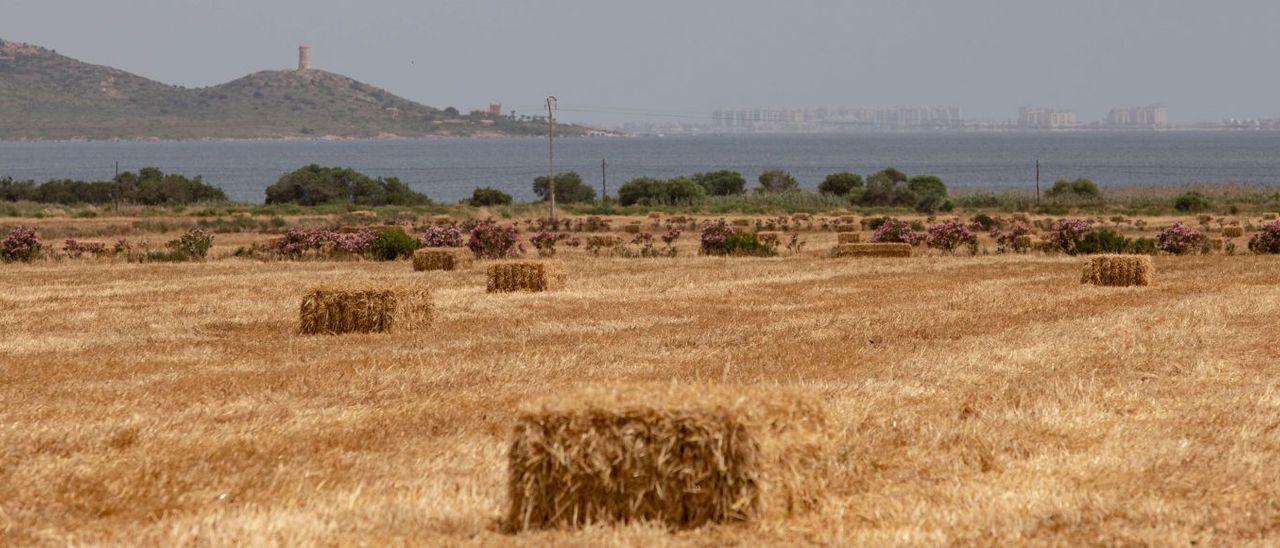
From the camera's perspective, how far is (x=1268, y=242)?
35.5m

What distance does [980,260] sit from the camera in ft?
110

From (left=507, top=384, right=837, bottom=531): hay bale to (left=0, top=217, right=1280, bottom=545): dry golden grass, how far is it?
200mm

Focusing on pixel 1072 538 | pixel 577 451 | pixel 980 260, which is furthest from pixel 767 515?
pixel 980 260

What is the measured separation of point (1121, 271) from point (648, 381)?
584 inches

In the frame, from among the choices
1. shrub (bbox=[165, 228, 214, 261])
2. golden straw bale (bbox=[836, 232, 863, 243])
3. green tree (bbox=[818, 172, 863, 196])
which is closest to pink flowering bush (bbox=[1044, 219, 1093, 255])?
golden straw bale (bbox=[836, 232, 863, 243])

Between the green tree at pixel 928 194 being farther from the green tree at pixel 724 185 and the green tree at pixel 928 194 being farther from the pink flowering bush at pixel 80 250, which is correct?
the pink flowering bush at pixel 80 250

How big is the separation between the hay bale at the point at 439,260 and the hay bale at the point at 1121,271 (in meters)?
12.9

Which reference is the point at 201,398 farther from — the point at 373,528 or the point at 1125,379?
the point at 1125,379

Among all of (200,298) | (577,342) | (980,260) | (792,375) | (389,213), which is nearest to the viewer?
(792,375)

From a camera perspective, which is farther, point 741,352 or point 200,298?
point 200,298

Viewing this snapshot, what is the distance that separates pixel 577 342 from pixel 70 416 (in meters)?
7.06

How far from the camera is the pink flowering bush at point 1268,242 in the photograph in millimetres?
35281

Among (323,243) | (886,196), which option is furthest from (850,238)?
(886,196)

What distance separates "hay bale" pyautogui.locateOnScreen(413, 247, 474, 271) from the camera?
106ft
